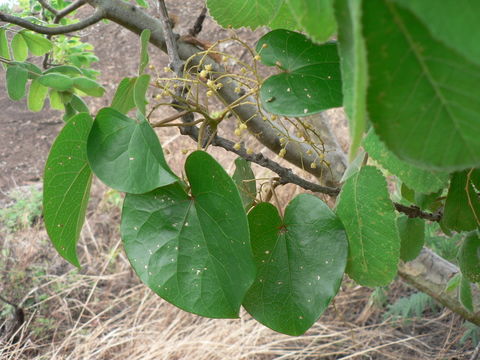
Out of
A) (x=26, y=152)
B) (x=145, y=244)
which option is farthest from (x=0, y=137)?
(x=145, y=244)

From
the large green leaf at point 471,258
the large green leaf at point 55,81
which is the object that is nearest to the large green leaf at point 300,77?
the large green leaf at point 471,258

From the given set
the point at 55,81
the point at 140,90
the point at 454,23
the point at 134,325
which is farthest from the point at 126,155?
the point at 134,325

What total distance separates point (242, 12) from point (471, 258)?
0.37 m

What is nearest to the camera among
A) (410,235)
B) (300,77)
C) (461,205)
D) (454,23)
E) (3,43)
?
(454,23)

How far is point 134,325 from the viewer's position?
1.92 metres

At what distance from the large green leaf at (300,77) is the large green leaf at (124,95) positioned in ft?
0.45

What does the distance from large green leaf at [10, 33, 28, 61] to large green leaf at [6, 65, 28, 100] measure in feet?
0.58

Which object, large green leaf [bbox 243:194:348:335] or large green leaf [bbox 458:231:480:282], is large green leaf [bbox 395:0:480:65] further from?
large green leaf [bbox 458:231:480:282]

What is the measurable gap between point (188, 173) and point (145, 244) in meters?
0.06

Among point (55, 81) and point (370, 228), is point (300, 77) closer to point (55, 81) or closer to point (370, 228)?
point (370, 228)

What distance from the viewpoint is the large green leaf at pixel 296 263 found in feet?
1.25

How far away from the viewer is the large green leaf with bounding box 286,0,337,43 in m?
0.16

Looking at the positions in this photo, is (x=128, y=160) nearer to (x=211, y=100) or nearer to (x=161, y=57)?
(x=211, y=100)

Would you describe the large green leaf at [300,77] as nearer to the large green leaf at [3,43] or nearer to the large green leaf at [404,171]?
the large green leaf at [404,171]
